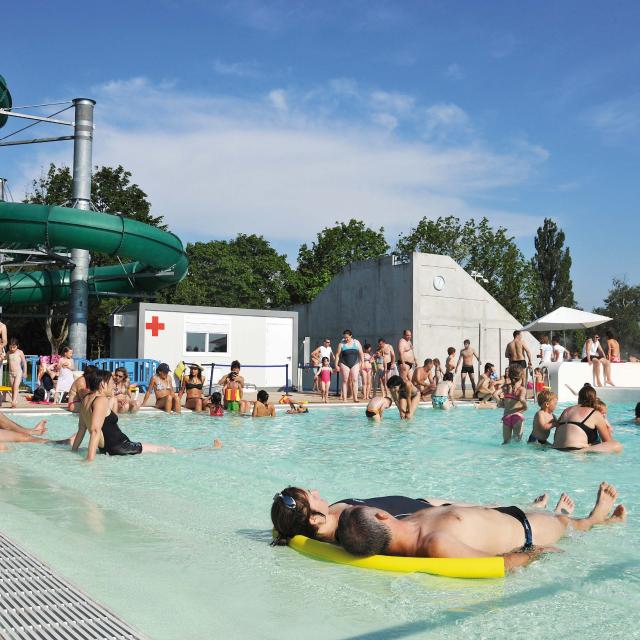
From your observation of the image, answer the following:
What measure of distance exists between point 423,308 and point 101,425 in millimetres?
18268

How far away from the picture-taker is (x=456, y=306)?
26031 mm

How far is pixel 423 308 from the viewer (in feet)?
82.5

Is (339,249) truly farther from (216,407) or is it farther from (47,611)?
(47,611)

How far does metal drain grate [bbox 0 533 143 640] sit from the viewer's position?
2670 mm

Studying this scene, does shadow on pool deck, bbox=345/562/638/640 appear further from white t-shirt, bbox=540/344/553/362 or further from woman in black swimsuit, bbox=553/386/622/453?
white t-shirt, bbox=540/344/553/362

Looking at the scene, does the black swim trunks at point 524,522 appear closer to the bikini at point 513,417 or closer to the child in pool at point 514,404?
the child in pool at point 514,404

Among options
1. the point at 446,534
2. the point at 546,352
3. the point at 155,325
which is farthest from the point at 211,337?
the point at 446,534

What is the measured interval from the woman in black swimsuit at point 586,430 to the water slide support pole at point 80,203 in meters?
13.5

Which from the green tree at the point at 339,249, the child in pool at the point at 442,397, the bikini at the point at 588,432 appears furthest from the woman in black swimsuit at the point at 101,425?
the green tree at the point at 339,249

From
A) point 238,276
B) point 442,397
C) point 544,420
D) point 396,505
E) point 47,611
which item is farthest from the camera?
point 238,276

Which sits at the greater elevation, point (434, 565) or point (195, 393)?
point (195, 393)

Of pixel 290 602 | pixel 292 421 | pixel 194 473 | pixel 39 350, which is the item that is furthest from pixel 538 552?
pixel 39 350

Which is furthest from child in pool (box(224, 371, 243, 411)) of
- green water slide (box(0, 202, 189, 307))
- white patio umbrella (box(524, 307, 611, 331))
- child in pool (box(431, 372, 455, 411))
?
white patio umbrella (box(524, 307, 611, 331))

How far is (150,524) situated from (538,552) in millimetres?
2561
